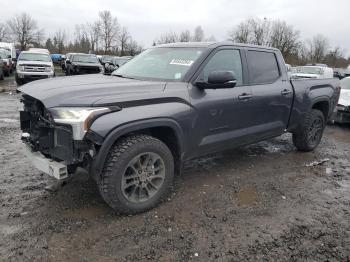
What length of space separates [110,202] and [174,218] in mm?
693

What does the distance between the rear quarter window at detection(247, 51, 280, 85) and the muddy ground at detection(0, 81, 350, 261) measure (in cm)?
137

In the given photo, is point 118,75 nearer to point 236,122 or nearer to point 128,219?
point 236,122

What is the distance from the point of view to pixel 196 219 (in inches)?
139

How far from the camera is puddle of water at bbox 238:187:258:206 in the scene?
157 inches

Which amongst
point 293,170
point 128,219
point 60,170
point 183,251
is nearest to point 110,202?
point 128,219

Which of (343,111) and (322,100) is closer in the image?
(322,100)

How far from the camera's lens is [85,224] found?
3.35 metres

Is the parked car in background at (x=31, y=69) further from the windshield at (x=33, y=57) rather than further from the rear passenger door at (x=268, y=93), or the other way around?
the rear passenger door at (x=268, y=93)

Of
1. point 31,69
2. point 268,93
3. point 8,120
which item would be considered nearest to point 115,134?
point 268,93

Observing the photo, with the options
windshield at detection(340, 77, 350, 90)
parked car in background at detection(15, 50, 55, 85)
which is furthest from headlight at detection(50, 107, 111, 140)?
parked car in background at detection(15, 50, 55, 85)

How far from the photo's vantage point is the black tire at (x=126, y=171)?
3.26 m

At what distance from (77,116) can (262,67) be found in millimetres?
3011

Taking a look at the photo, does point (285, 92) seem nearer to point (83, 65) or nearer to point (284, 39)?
point (83, 65)

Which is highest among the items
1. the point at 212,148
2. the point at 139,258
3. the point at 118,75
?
the point at 118,75
